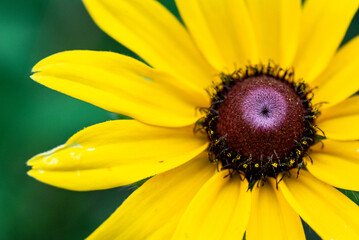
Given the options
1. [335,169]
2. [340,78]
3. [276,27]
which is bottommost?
[335,169]

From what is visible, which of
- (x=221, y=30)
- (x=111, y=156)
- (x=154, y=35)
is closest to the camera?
(x=111, y=156)

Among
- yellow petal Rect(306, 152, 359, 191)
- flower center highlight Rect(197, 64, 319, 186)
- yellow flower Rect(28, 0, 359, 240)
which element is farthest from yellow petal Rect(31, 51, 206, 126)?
yellow petal Rect(306, 152, 359, 191)

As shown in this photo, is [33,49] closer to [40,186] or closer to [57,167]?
[40,186]

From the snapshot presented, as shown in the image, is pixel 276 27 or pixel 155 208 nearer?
pixel 155 208

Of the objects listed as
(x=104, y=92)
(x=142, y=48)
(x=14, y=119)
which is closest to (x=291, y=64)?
(x=142, y=48)

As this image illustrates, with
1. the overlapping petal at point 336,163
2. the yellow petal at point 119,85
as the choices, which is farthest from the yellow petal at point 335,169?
the yellow petal at point 119,85

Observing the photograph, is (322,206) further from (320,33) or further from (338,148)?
(320,33)

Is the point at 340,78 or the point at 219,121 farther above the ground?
the point at 340,78

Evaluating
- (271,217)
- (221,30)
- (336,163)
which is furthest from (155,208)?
(221,30)
